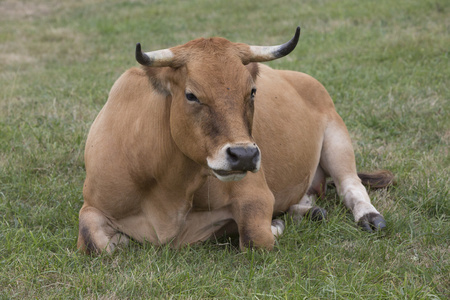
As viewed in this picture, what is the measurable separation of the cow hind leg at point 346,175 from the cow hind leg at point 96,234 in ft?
6.44

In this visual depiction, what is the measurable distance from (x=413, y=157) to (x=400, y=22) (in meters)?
6.79

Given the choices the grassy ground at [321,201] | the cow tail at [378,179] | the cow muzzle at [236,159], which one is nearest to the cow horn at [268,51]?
the cow muzzle at [236,159]

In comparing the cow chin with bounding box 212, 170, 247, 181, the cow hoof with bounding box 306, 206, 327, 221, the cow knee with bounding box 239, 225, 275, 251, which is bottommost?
the cow hoof with bounding box 306, 206, 327, 221

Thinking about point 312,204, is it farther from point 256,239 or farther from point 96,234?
point 96,234

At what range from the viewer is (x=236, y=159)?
3488 millimetres

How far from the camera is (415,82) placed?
27.1 feet

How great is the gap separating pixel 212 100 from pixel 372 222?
1.90 m

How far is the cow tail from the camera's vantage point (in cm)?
543

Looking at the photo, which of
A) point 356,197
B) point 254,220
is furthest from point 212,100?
point 356,197

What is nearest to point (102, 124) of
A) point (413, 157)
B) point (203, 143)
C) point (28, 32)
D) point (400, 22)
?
point (203, 143)

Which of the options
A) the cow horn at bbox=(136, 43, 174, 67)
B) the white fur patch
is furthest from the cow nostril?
the white fur patch

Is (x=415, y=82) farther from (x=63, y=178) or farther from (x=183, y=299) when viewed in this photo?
(x=183, y=299)

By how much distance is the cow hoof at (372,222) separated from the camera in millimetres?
4643

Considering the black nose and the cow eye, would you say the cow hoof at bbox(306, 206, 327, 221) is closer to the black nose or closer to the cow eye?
Result: the black nose
